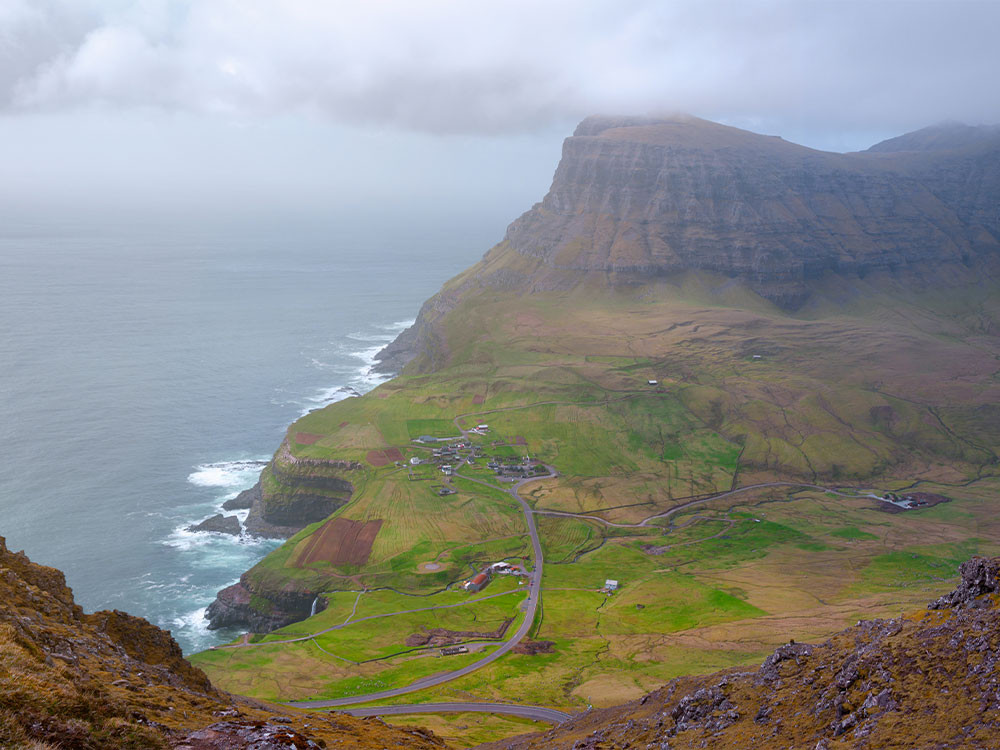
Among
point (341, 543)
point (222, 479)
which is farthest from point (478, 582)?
point (222, 479)

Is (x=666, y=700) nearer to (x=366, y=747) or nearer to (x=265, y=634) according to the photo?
(x=366, y=747)

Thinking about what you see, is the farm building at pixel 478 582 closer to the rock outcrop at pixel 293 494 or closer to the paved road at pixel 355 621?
the paved road at pixel 355 621

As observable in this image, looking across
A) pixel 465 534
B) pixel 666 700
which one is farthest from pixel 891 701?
pixel 465 534

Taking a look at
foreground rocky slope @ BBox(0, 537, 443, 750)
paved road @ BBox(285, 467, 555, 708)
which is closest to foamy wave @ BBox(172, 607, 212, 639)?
paved road @ BBox(285, 467, 555, 708)

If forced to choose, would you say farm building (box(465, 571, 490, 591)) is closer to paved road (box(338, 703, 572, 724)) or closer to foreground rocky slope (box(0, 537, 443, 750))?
paved road (box(338, 703, 572, 724))

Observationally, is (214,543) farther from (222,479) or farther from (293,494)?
(222,479)

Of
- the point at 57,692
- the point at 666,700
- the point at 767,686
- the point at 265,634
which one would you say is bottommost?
the point at 265,634
